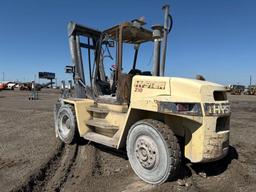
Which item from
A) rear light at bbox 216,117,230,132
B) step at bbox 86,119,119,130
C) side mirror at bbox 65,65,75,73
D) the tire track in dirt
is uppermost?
side mirror at bbox 65,65,75,73

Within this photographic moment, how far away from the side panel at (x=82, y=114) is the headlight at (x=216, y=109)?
318cm

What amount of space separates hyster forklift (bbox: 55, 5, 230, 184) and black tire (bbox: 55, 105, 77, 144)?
34 millimetres

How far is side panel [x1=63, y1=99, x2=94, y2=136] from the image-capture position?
650cm

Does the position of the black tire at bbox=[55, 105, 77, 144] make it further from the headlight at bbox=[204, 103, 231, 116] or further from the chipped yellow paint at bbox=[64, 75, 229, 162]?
the headlight at bbox=[204, 103, 231, 116]

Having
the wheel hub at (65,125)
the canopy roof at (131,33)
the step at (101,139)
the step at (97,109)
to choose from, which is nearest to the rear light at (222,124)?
the step at (101,139)

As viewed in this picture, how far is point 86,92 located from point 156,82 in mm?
2895

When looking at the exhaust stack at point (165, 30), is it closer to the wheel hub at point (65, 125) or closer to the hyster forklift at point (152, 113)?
the hyster forklift at point (152, 113)

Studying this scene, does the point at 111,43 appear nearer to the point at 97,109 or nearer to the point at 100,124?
the point at 97,109

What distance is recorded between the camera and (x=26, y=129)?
9.15 meters

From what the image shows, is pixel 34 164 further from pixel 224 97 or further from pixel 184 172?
pixel 224 97

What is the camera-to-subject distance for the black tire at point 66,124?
6796 mm

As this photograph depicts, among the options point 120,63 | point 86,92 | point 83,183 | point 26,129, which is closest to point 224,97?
point 120,63

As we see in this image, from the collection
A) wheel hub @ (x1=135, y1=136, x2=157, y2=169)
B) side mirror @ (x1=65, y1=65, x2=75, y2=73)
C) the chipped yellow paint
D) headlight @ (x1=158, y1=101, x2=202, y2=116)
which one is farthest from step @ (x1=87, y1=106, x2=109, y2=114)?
headlight @ (x1=158, y1=101, x2=202, y2=116)

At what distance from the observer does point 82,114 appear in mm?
6582
